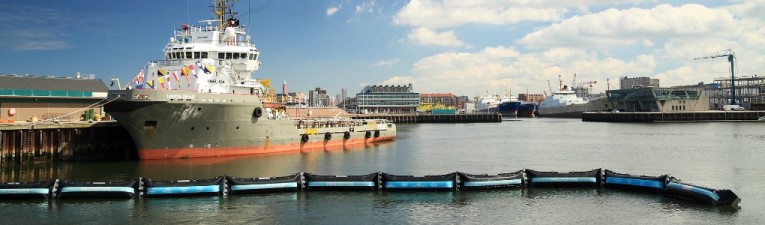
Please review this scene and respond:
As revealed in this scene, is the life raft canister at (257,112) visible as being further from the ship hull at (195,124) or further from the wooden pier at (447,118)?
the wooden pier at (447,118)

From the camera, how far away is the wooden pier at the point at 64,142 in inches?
1193

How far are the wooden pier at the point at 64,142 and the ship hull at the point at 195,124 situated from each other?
3.54 metres

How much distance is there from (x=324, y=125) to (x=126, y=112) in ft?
59.6

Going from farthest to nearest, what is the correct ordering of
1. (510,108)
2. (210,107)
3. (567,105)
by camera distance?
1. (510,108)
2. (567,105)
3. (210,107)

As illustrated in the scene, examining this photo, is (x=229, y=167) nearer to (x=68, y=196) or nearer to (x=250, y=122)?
(x=250, y=122)

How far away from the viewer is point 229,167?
30391 mm

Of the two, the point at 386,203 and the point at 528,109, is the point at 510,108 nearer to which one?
the point at 528,109

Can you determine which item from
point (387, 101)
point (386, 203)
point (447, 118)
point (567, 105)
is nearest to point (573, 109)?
point (567, 105)

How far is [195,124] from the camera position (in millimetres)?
32594

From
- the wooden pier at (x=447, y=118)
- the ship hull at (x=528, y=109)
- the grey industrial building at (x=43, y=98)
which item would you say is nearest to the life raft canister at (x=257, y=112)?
the grey industrial building at (x=43, y=98)

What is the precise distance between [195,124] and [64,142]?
7807 millimetres

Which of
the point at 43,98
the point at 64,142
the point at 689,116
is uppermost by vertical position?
the point at 43,98

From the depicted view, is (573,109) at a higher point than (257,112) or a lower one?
higher

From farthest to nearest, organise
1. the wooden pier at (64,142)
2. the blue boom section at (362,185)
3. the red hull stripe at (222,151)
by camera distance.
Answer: the red hull stripe at (222,151)
the wooden pier at (64,142)
the blue boom section at (362,185)
